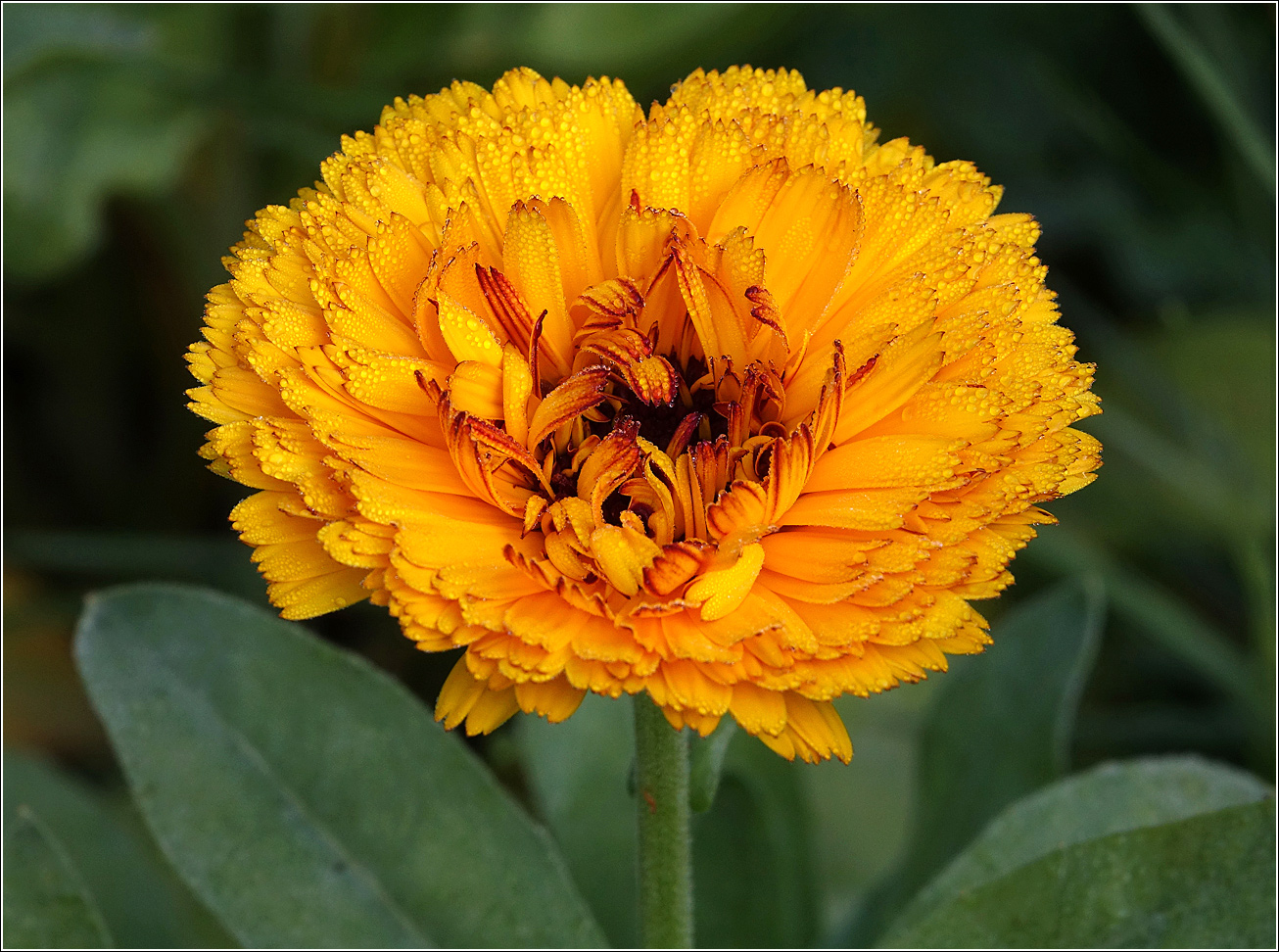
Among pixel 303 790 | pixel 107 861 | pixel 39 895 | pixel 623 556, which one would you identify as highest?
pixel 623 556

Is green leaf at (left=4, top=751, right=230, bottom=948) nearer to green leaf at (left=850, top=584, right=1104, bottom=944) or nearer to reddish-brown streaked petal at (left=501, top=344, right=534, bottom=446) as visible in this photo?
green leaf at (left=850, top=584, right=1104, bottom=944)

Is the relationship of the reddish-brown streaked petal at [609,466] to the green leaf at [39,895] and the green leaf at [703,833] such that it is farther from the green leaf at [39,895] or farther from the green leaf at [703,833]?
the green leaf at [39,895]

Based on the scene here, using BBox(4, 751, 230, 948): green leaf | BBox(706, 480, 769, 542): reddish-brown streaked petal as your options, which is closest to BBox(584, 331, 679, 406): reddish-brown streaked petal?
BBox(706, 480, 769, 542): reddish-brown streaked petal

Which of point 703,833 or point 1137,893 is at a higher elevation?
point 1137,893

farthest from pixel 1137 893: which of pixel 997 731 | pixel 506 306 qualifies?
pixel 506 306

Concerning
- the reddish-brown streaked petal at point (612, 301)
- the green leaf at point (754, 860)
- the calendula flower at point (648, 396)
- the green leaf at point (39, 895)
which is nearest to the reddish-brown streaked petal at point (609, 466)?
the calendula flower at point (648, 396)

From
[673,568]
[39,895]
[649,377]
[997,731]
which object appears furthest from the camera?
[997,731]

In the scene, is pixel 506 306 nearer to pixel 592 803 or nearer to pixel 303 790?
pixel 303 790
